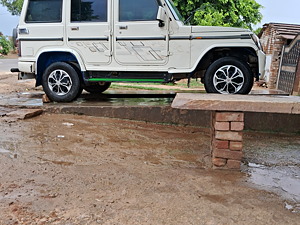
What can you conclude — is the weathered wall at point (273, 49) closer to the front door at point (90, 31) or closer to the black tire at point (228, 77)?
the black tire at point (228, 77)

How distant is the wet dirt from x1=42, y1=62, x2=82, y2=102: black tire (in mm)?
1255

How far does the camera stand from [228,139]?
335cm

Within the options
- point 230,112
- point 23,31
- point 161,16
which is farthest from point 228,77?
point 23,31

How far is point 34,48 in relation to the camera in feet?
19.1

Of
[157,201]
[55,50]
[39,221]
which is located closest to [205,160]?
[157,201]

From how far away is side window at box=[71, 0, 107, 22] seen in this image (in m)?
5.53

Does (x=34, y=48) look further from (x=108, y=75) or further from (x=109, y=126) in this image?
(x=109, y=126)

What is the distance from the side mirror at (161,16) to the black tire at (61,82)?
187cm

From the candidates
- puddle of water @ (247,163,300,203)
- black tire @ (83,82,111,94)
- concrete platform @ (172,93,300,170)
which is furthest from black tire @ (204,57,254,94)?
black tire @ (83,82,111,94)

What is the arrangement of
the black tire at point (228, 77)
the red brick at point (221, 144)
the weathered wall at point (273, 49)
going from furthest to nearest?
the weathered wall at point (273, 49) → the black tire at point (228, 77) → the red brick at point (221, 144)

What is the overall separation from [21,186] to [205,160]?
2.13m

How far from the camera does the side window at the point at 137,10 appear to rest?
5371mm

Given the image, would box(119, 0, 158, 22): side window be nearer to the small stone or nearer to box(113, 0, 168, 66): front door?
box(113, 0, 168, 66): front door

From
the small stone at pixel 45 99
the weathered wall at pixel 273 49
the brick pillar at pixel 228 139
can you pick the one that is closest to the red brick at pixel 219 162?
the brick pillar at pixel 228 139
